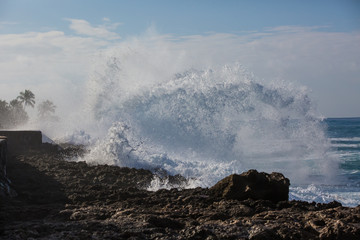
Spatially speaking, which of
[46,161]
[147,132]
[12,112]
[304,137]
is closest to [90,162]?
[46,161]

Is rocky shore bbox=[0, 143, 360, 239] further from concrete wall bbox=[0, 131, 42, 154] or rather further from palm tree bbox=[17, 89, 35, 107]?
palm tree bbox=[17, 89, 35, 107]

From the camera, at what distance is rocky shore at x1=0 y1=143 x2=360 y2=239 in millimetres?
5727

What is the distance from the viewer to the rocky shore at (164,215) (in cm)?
A: 573

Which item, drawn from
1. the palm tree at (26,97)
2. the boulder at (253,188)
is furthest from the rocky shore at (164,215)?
the palm tree at (26,97)

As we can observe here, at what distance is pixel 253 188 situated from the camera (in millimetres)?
7836

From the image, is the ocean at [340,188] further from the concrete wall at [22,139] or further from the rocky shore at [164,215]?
the concrete wall at [22,139]

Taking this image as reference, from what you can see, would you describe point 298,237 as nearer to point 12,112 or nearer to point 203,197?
point 203,197

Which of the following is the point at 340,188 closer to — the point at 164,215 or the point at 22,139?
the point at 22,139

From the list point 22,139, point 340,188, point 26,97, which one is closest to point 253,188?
point 340,188

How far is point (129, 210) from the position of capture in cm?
683

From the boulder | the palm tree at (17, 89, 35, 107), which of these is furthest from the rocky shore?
the palm tree at (17, 89, 35, 107)

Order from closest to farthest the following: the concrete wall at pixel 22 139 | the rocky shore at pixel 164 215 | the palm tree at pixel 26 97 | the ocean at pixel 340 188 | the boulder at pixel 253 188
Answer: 1. the rocky shore at pixel 164 215
2. the boulder at pixel 253 188
3. the ocean at pixel 340 188
4. the concrete wall at pixel 22 139
5. the palm tree at pixel 26 97

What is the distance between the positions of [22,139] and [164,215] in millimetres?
12108

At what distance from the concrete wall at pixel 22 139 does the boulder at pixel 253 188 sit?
11.0m
